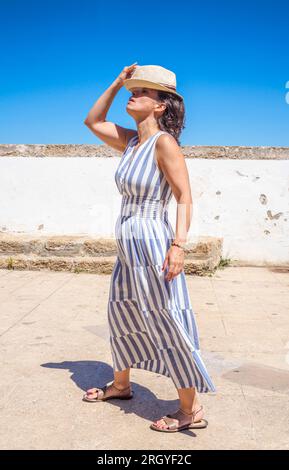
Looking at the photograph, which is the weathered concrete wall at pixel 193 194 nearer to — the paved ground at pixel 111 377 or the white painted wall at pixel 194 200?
the white painted wall at pixel 194 200

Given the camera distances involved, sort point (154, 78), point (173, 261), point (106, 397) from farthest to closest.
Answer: point (106, 397)
point (154, 78)
point (173, 261)

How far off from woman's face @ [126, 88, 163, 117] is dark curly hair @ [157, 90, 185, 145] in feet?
0.11

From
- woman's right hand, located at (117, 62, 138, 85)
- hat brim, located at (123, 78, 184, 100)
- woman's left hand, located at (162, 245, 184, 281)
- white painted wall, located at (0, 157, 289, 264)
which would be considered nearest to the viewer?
woman's left hand, located at (162, 245, 184, 281)

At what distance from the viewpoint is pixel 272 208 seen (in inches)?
294

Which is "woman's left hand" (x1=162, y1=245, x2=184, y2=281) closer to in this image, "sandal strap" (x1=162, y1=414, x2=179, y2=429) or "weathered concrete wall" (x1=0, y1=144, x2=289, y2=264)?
"sandal strap" (x1=162, y1=414, x2=179, y2=429)

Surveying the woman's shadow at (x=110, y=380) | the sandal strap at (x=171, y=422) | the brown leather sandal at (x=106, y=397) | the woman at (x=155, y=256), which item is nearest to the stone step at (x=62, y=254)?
the woman's shadow at (x=110, y=380)

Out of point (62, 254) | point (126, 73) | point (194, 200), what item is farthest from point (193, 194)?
point (126, 73)

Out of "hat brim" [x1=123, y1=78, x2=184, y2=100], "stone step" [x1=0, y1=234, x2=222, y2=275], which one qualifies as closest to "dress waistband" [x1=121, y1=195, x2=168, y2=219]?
"hat brim" [x1=123, y1=78, x2=184, y2=100]

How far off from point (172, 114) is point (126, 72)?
0.33m

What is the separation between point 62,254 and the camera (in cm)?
664

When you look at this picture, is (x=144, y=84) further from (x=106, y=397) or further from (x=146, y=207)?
(x=106, y=397)

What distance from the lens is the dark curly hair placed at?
8.14 ft

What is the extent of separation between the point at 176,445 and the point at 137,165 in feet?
4.06
